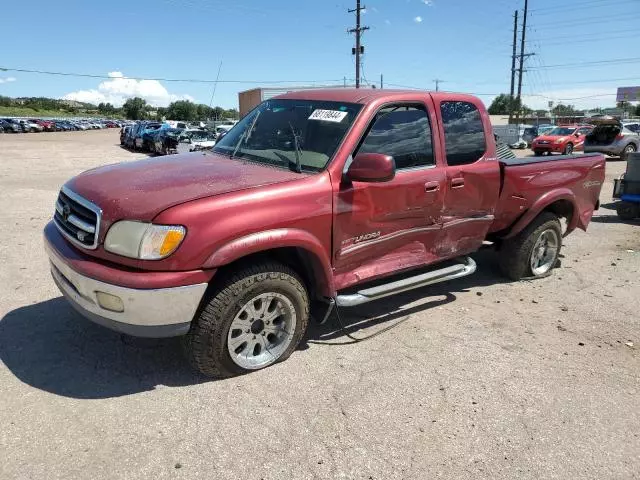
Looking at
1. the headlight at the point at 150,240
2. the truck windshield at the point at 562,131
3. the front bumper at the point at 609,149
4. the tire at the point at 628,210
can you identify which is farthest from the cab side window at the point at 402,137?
the truck windshield at the point at 562,131

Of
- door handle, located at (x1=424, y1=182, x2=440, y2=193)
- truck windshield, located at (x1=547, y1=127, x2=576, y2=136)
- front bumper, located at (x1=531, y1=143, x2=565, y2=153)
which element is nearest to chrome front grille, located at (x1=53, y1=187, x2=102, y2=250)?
door handle, located at (x1=424, y1=182, x2=440, y2=193)

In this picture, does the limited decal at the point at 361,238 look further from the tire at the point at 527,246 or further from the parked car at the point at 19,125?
the parked car at the point at 19,125

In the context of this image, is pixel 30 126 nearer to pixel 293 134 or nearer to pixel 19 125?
pixel 19 125

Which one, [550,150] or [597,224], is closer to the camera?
[597,224]

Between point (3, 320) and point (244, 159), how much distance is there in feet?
8.10

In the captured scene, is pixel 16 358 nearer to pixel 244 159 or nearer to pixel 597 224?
pixel 244 159

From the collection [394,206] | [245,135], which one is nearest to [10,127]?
[245,135]

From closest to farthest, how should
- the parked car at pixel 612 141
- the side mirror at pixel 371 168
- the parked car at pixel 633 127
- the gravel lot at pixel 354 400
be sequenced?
1. the gravel lot at pixel 354 400
2. the side mirror at pixel 371 168
3. the parked car at pixel 612 141
4. the parked car at pixel 633 127

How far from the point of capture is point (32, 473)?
8.45 ft

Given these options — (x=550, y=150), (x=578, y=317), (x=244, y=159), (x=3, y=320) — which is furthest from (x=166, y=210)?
(x=550, y=150)

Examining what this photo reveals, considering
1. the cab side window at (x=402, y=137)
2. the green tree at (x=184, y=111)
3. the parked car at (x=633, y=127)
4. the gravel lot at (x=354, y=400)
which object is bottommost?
the gravel lot at (x=354, y=400)

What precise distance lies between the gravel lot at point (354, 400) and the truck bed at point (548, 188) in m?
0.97

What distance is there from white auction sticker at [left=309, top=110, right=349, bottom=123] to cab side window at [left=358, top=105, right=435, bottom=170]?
0.25 m

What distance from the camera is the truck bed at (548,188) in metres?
5.18
